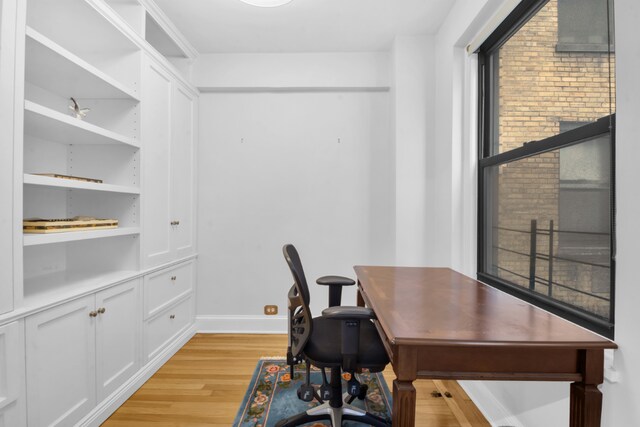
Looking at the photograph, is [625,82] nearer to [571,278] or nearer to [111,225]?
[571,278]

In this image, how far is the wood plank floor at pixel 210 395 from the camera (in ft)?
6.43

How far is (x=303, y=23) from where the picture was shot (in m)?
2.75

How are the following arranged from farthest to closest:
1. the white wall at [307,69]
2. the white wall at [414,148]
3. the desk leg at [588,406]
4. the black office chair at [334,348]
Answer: the white wall at [307,69] < the white wall at [414,148] < the black office chair at [334,348] < the desk leg at [588,406]

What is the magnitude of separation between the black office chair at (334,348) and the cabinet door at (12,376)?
112 centimetres

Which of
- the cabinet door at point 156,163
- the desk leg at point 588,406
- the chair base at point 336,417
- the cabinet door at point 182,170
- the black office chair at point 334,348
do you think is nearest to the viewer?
the desk leg at point 588,406

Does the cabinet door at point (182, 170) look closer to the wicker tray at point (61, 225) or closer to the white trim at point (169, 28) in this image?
the white trim at point (169, 28)

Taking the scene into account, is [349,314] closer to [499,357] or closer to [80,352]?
[499,357]

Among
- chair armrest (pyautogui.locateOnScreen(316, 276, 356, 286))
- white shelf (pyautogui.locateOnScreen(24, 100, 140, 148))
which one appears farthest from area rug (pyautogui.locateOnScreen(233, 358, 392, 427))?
white shelf (pyautogui.locateOnScreen(24, 100, 140, 148))

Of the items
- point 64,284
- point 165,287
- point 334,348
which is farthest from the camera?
point 165,287

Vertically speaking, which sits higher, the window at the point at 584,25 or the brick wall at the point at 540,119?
the window at the point at 584,25

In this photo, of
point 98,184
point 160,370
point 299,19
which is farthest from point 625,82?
point 160,370

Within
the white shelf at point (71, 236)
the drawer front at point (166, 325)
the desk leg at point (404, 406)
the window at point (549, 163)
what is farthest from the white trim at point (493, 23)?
the drawer front at point (166, 325)

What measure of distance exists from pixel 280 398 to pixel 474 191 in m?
1.87

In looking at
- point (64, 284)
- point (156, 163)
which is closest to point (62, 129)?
point (156, 163)
